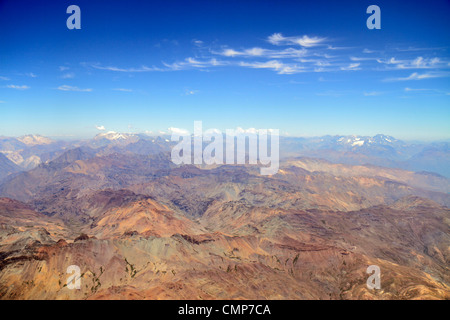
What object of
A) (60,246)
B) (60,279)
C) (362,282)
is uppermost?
(60,246)

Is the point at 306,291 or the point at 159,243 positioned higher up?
the point at 159,243

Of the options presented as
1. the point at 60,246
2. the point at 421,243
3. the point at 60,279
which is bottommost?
the point at 421,243

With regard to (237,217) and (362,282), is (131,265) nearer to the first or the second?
(362,282)

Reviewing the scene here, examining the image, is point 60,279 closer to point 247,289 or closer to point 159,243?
point 159,243
